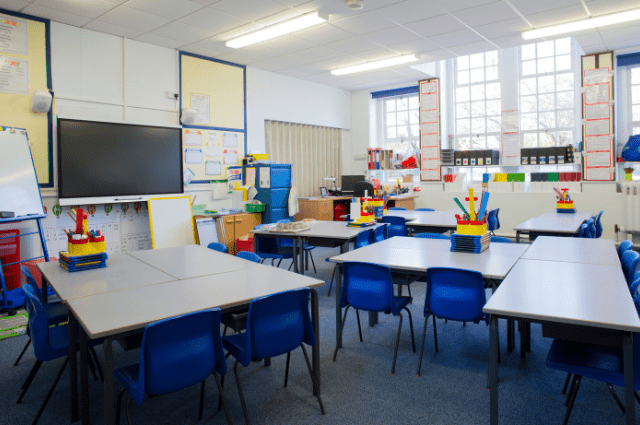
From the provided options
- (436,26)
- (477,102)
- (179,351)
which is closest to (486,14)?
(436,26)

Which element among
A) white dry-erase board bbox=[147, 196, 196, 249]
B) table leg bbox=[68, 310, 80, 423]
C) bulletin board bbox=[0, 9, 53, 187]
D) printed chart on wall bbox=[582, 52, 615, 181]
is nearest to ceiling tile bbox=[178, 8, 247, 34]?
bulletin board bbox=[0, 9, 53, 187]

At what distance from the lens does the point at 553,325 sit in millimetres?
2154

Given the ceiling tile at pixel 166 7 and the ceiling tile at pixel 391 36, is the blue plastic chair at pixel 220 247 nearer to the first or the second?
the ceiling tile at pixel 166 7

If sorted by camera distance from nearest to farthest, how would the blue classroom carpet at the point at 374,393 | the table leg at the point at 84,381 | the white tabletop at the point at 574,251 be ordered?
1. the table leg at the point at 84,381
2. the blue classroom carpet at the point at 374,393
3. the white tabletop at the point at 574,251

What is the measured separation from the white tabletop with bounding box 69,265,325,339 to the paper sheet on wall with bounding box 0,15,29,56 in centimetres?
421

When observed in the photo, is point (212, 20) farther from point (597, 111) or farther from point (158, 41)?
point (597, 111)

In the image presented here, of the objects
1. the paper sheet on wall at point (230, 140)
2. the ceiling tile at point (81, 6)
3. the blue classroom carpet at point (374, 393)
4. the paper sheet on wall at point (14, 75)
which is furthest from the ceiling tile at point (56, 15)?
the blue classroom carpet at point (374, 393)

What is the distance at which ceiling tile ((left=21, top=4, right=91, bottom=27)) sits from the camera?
16.1 feet

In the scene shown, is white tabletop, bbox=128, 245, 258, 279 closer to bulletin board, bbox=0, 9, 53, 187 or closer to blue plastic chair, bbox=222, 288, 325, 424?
blue plastic chair, bbox=222, 288, 325, 424

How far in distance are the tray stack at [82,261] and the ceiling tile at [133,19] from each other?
328 centimetres

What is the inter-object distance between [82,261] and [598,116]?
26.4 ft

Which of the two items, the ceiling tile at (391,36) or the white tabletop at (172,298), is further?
the ceiling tile at (391,36)

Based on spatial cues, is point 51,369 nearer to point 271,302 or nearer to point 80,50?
point 271,302

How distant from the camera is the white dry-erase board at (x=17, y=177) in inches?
175
